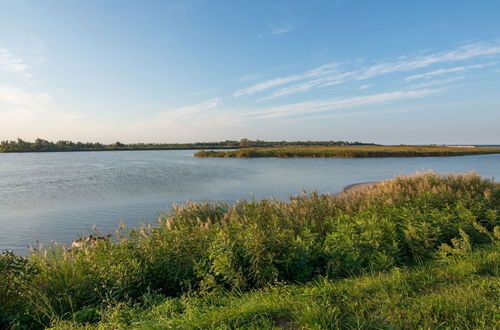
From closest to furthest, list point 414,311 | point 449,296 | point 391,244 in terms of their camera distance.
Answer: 1. point 414,311
2. point 449,296
3. point 391,244

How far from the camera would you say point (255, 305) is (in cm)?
388

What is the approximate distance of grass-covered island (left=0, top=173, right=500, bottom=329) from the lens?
3.65 m

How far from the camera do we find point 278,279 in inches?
208

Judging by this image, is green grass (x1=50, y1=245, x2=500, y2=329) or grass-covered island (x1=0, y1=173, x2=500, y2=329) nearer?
green grass (x1=50, y1=245, x2=500, y2=329)

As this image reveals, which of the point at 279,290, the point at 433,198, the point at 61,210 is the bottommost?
the point at 61,210

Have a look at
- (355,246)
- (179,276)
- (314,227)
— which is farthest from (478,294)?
(179,276)

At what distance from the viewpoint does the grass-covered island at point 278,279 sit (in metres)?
3.65

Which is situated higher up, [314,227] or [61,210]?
[314,227]

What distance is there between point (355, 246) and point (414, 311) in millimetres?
2191

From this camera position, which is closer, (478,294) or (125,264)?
(478,294)

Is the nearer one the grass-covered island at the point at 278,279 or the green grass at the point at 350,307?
the green grass at the point at 350,307

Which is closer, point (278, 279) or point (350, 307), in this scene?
point (350, 307)

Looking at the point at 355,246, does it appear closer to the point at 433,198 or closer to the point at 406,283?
the point at 406,283

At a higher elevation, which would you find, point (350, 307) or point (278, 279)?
point (350, 307)
